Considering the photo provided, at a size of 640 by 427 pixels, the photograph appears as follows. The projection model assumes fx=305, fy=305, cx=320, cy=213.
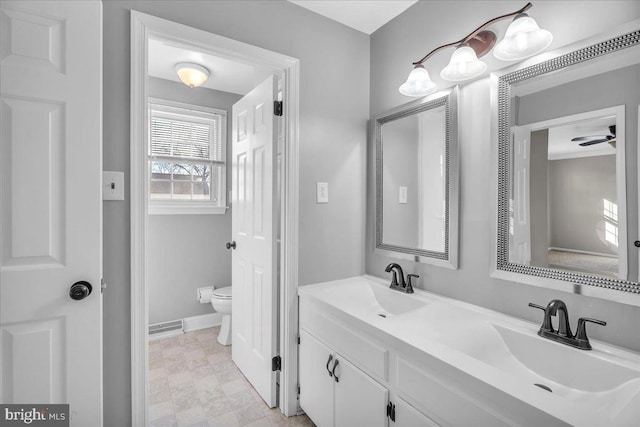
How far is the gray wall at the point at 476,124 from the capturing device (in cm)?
109

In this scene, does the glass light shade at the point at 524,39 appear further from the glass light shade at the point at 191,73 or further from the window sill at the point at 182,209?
the window sill at the point at 182,209

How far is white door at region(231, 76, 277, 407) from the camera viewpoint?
1866 millimetres

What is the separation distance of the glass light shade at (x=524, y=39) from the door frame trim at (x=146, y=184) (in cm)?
107

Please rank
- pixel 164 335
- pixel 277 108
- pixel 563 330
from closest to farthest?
pixel 563 330, pixel 277 108, pixel 164 335

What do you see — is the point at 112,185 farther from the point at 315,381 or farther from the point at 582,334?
the point at 582,334

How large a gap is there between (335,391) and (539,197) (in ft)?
4.16

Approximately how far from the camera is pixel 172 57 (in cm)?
250

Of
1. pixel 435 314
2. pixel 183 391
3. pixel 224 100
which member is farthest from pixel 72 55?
pixel 224 100

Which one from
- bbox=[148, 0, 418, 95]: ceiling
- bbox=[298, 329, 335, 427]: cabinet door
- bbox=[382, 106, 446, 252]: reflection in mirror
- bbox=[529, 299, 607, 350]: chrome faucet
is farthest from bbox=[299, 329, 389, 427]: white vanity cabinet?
bbox=[148, 0, 418, 95]: ceiling

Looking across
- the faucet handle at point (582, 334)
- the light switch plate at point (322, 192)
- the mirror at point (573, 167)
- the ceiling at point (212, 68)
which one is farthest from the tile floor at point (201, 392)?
the ceiling at point (212, 68)

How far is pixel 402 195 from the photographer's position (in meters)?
1.89

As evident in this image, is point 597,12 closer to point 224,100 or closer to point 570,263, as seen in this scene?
point 570,263

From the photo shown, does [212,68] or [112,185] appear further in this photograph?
[212,68]

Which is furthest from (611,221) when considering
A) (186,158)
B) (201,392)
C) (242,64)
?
(186,158)
